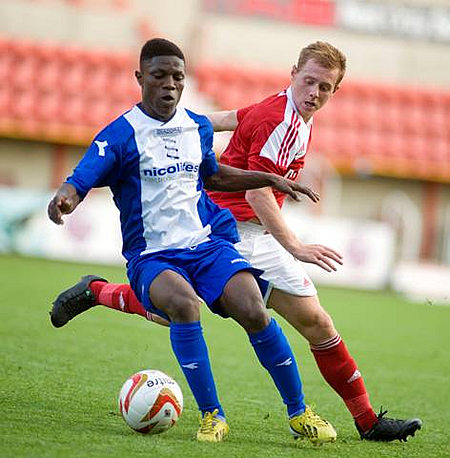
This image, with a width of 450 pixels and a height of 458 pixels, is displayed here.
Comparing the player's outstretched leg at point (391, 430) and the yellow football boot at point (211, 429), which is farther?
the player's outstretched leg at point (391, 430)

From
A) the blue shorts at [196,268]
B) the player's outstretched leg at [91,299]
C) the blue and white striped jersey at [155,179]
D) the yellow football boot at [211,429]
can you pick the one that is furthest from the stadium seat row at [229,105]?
the yellow football boot at [211,429]

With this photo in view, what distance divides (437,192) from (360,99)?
248cm

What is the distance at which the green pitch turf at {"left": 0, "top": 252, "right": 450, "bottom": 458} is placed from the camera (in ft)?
17.4

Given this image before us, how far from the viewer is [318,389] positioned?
7930 mm

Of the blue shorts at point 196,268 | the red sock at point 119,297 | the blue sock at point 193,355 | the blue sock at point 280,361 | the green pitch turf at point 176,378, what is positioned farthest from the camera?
the red sock at point 119,297

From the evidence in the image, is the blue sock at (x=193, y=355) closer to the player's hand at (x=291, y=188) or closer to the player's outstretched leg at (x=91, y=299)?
the player's hand at (x=291, y=188)

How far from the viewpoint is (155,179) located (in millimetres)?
5641

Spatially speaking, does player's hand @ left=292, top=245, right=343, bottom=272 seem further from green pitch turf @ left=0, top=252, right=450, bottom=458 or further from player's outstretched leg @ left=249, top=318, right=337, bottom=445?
green pitch turf @ left=0, top=252, right=450, bottom=458

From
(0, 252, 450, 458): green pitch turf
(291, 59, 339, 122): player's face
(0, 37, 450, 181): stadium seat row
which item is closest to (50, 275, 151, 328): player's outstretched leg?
(0, 252, 450, 458): green pitch turf

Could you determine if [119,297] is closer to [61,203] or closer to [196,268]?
[196,268]

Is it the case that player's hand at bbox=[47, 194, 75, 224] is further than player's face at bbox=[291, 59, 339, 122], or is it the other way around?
player's face at bbox=[291, 59, 339, 122]

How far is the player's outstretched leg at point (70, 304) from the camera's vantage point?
23.0 feet

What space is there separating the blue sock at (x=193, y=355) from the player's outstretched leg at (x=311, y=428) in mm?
569

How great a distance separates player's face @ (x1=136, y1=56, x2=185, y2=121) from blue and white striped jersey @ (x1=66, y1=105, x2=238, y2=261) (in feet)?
0.17
